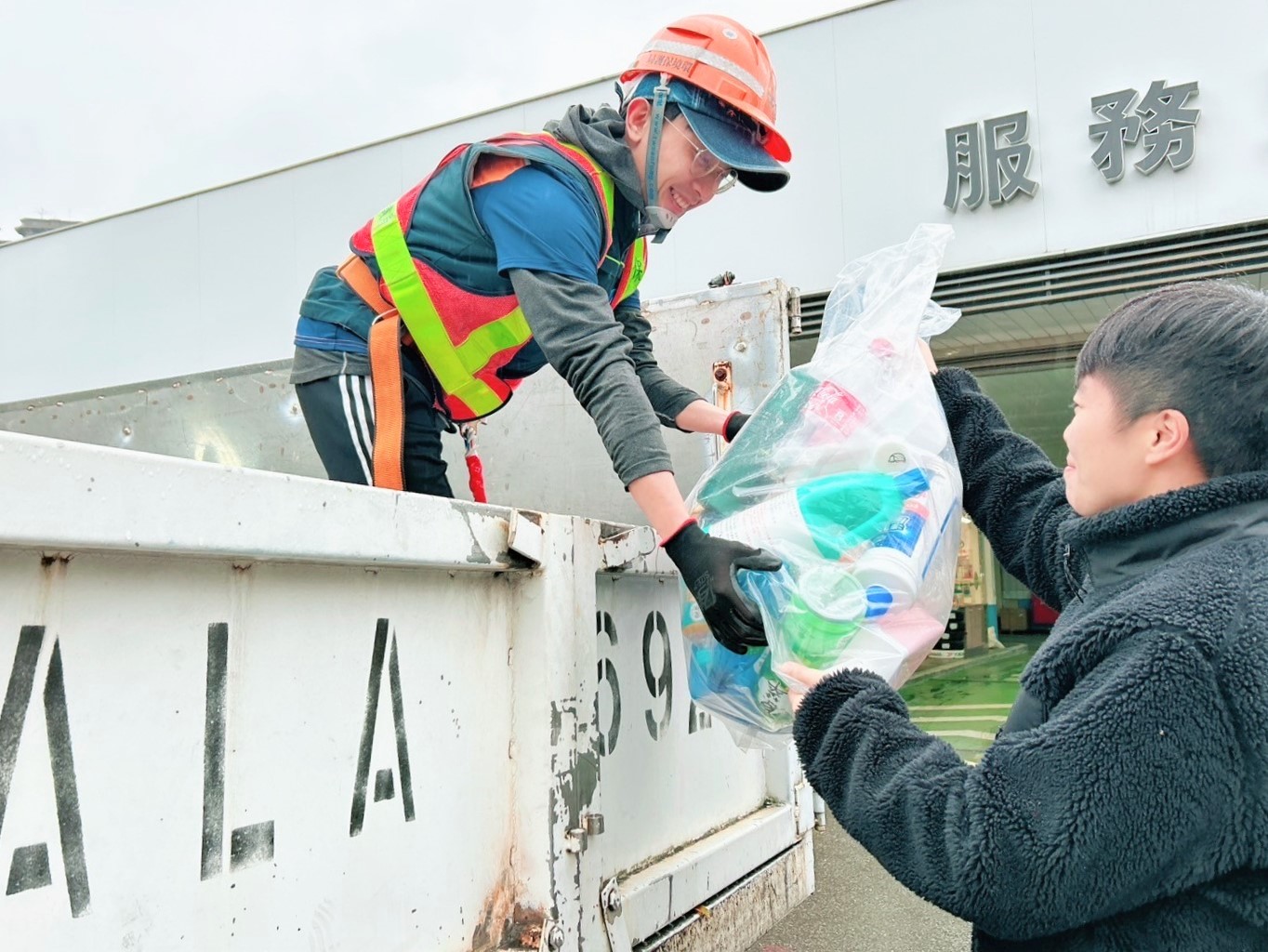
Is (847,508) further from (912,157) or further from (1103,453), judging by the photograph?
(912,157)

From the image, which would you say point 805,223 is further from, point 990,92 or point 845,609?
point 845,609

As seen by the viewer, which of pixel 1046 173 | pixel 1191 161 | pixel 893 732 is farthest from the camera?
pixel 1046 173

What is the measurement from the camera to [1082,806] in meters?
0.90

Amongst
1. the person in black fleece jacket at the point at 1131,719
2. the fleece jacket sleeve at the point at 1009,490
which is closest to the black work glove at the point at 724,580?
the person in black fleece jacket at the point at 1131,719

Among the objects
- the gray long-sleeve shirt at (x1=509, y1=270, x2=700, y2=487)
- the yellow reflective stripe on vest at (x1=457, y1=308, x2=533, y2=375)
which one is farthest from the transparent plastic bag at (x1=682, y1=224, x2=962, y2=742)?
the yellow reflective stripe on vest at (x1=457, y1=308, x2=533, y2=375)

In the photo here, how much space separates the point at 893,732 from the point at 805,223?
620 centimetres

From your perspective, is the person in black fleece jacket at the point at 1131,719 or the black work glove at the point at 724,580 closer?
the person in black fleece jacket at the point at 1131,719

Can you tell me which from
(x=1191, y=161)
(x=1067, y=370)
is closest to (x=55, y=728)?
(x=1191, y=161)

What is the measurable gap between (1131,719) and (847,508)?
0.62m

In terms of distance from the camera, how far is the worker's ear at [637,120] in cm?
185

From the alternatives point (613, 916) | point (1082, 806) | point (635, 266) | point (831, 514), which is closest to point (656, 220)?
point (635, 266)

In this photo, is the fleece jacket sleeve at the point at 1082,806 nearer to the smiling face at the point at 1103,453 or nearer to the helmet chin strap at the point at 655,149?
the smiling face at the point at 1103,453

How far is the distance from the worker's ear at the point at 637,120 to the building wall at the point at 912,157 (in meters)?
5.02

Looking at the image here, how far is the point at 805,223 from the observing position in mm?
6867
